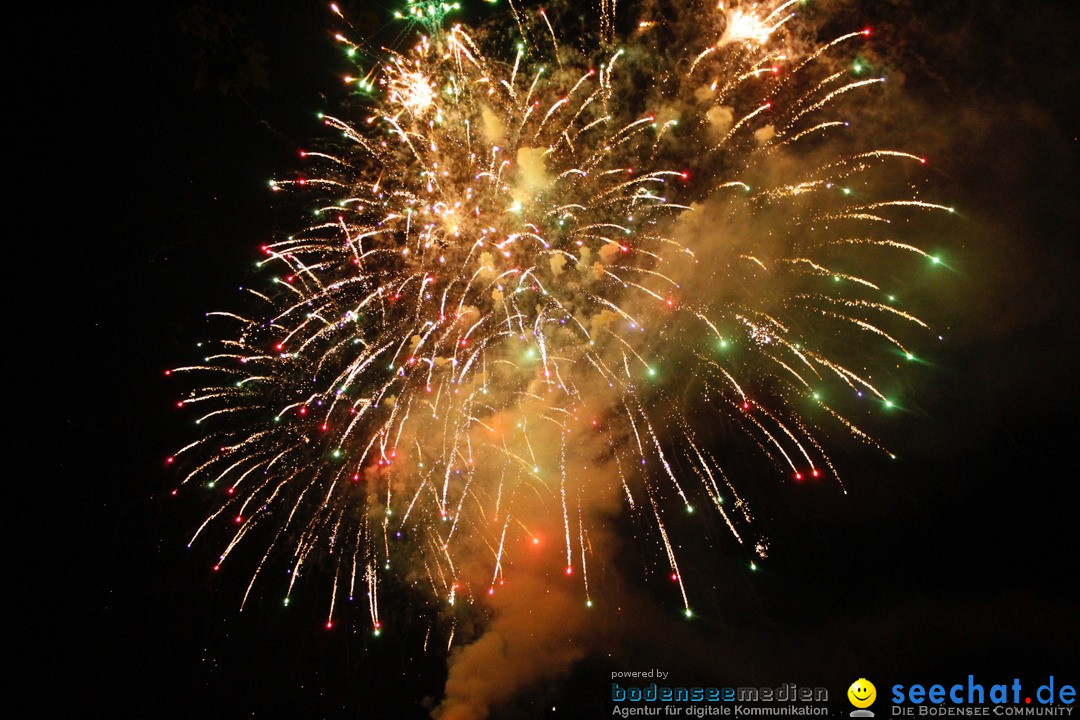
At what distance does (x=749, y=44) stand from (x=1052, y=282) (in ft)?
18.3

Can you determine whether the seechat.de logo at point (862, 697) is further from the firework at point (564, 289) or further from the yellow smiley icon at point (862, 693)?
the firework at point (564, 289)

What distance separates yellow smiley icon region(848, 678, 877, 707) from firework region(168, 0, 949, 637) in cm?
307

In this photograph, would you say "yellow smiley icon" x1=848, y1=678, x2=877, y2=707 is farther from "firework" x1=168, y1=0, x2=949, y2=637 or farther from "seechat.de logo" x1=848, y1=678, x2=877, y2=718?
"firework" x1=168, y1=0, x2=949, y2=637

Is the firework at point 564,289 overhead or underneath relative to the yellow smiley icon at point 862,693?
overhead

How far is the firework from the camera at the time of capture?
280 inches

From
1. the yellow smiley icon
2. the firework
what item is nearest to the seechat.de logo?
the yellow smiley icon

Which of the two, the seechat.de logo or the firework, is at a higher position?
the firework

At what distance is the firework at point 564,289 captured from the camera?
7.10 m

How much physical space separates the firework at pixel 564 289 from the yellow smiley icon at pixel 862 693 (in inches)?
121

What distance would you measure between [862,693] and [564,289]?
918 centimetres

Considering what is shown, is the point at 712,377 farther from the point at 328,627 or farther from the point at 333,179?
the point at 328,627

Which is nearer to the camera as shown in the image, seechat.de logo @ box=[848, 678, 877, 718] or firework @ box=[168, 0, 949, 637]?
firework @ box=[168, 0, 949, 637]

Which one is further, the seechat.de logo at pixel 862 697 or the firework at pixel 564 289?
the seechat.de logo at pixel 862 697

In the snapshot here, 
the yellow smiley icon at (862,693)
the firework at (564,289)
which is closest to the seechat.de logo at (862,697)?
the yellow smiley icon at (862,693)
